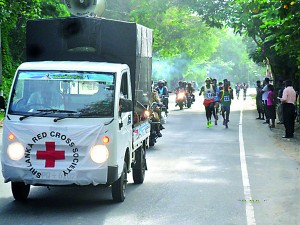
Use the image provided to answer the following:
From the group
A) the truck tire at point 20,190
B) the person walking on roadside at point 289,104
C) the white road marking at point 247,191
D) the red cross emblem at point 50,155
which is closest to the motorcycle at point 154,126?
the white road marking at point 247,191

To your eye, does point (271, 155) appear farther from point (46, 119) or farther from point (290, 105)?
point (46, 119)

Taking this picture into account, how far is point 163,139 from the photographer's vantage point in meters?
19.8

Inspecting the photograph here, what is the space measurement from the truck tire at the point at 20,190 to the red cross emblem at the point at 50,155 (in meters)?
0.83

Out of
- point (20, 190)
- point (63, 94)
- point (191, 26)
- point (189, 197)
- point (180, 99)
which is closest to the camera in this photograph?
point (63, 94)

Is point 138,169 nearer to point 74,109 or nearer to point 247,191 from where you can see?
point 247,191

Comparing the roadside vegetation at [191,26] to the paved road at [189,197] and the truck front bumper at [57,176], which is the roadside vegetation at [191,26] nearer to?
the paved road at [189,197]

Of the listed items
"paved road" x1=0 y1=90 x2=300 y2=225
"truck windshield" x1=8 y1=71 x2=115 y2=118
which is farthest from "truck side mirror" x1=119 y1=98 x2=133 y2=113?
"paved road" x1=0 y1=90 x2=300 y2=225

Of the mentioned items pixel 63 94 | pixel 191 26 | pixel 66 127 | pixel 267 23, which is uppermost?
pixel 191 26

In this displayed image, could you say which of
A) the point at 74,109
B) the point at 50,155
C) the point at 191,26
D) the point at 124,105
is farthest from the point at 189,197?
the point at 191,26

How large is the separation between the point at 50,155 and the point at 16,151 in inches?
18.9

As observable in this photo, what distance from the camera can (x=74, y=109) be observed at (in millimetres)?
8828

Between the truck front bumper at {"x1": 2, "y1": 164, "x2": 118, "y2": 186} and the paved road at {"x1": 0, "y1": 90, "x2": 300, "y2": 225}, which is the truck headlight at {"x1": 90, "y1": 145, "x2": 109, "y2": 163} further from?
the paved road at {"x1": 0, "y1": 90, "x2": 300, "y2": 225}

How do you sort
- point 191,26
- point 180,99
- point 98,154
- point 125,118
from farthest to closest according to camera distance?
1. point 191,26
2. point 180,99
3. point 125,118
4. point 98,154

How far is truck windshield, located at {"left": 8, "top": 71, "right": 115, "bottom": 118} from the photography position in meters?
8.82
